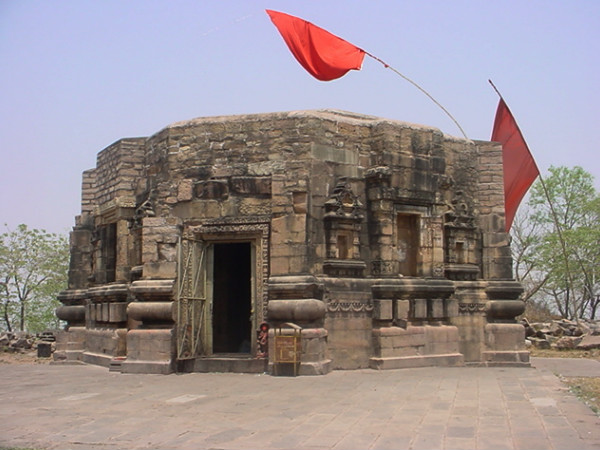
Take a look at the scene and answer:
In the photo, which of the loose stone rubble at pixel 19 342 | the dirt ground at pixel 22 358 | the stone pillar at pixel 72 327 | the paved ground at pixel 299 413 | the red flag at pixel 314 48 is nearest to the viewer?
the paved ground at pixel 299 413

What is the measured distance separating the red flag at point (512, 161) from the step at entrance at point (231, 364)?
7.48 metres

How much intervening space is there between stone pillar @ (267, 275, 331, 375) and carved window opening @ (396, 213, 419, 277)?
2237mm

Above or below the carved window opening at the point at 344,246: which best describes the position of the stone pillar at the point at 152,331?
below

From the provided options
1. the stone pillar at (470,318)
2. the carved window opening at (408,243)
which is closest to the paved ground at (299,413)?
the stone pillar at (470,318)

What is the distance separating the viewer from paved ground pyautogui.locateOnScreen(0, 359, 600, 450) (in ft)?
18.8

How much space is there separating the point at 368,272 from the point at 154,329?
154 inches

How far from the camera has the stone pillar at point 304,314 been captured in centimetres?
1046

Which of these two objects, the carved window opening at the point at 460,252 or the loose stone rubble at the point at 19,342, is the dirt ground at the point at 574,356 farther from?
the carved window opening at the point at 460,252

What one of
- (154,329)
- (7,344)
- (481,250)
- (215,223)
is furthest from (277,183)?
(7,344)

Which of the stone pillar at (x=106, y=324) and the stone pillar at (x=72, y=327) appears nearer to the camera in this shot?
the stone pillar at (x=106, y=324)

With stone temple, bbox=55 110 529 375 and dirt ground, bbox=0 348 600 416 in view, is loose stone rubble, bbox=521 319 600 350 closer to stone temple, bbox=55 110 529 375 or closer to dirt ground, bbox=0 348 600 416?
dirt ground, bbox=0 348 600 416

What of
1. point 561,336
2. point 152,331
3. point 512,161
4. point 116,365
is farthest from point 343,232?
point 561,336

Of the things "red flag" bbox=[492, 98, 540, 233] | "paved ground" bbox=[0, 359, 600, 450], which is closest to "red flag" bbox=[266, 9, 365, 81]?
"red flag" bbox=[492, 98, 540, 233]

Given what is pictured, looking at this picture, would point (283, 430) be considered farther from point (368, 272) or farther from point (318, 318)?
point (368, 272)
